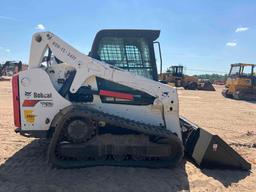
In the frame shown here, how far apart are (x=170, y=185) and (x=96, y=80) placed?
2086 mm

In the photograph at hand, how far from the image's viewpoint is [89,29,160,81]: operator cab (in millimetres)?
5234

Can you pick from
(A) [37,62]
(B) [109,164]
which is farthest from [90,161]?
(A) [37,62]

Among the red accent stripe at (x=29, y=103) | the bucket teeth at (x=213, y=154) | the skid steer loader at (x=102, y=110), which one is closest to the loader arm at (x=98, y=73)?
the skid steer loader at (x=102, y=110)

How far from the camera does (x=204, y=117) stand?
38.6ft

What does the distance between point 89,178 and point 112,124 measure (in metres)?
0.89

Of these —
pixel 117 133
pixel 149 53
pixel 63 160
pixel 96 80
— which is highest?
pixel 149 53

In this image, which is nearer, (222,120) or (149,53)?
(149,53)

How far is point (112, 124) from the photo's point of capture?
461 centimetres

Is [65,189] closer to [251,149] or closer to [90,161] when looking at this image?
[90,161]

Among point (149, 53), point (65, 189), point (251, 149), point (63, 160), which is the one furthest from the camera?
point (251, 149)

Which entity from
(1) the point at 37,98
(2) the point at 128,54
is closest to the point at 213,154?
(2) the point at 128,54

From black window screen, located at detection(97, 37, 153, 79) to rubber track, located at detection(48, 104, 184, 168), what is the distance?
1.02 metres

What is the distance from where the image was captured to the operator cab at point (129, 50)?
17.2 ft

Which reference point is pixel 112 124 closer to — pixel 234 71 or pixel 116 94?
pixel 116 94
